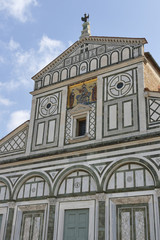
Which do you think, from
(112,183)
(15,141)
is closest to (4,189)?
(15,141)

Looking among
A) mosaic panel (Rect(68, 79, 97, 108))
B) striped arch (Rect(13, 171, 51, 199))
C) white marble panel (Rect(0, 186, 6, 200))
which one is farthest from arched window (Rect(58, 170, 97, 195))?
mosaic panel (Rect(68, 79, 97, 108))

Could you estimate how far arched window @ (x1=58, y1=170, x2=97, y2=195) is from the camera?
1356 centimetres

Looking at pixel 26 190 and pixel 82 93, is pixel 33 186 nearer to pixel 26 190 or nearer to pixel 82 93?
pixel 26 190

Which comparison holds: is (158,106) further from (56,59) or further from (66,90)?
(56,59)

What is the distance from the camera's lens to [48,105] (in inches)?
680

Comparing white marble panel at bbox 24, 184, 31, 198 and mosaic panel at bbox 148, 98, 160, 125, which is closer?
mosaic panel at bbox 148, 98, 160, 125

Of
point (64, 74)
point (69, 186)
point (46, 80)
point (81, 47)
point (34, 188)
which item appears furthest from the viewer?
point (46, 80)

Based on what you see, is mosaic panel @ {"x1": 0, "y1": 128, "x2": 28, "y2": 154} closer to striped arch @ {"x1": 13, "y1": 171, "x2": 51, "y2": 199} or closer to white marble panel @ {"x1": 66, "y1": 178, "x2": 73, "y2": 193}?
striped arch @ {"x1": 13, "y1": 171, "x2": 51, "y2": 199}

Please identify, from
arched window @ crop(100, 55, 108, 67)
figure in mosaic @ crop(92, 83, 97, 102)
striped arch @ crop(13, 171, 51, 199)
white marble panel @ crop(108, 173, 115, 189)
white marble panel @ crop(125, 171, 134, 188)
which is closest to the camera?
white marble panel @ crop(125, 171, 134, 188)

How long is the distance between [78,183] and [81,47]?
7967mm

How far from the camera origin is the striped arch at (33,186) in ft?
48.7

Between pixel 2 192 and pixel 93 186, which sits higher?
pixel 2 192

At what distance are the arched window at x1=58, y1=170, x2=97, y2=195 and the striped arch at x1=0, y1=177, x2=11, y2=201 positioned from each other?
10.6ft

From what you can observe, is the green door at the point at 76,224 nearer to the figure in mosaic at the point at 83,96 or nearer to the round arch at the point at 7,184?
the round arch at the point at 7,184
